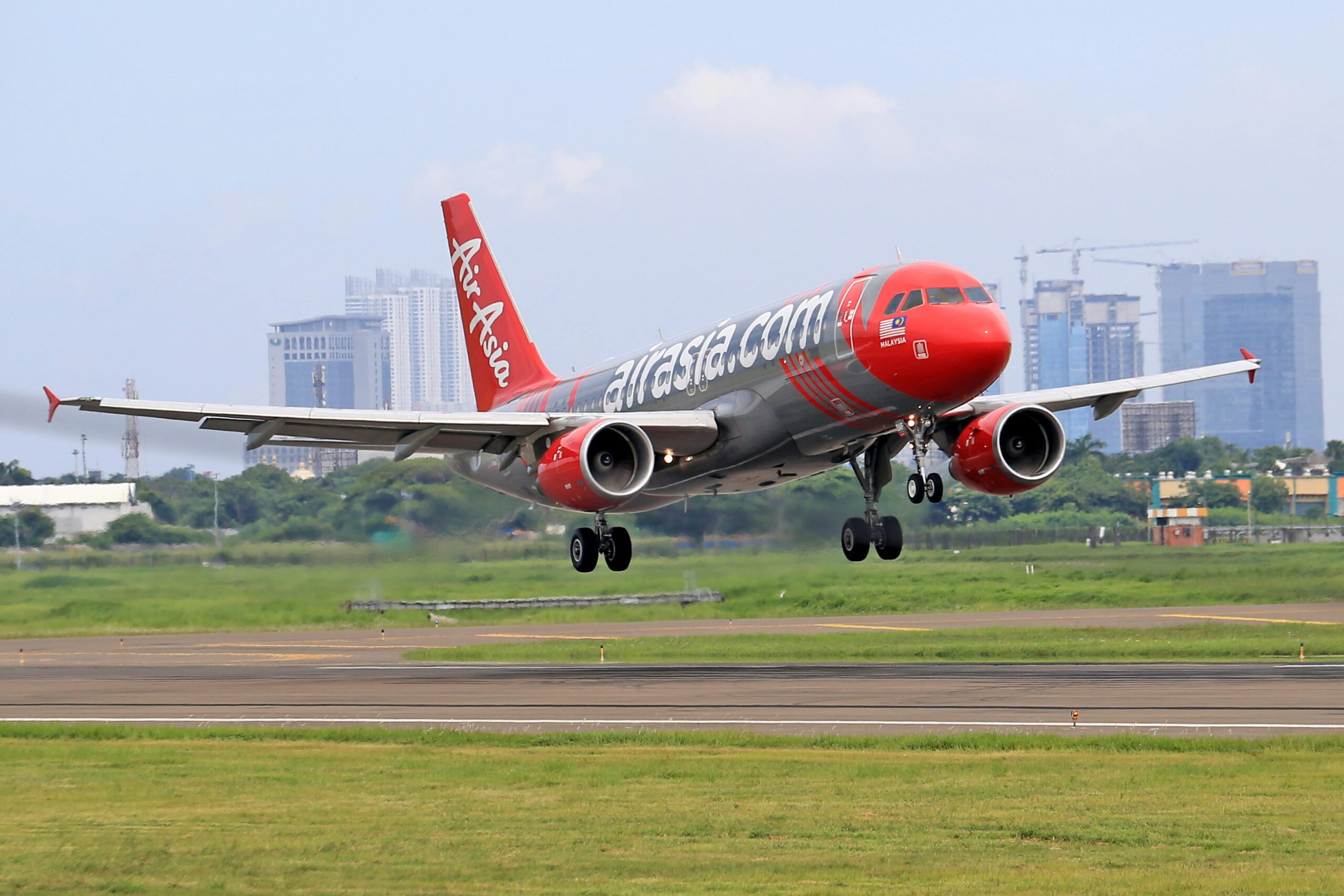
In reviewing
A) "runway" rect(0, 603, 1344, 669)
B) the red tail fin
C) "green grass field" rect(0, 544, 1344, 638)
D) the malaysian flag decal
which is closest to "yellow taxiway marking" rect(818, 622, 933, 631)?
"runway" rect(0, 603, 1344, 669)

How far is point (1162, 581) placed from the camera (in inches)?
2854

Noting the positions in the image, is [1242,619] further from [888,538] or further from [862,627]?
[888,538]

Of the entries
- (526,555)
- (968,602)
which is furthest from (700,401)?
(968,602)

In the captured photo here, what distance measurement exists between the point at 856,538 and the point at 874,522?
59 centimetres

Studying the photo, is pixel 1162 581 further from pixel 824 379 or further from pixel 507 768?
pixel 507 768

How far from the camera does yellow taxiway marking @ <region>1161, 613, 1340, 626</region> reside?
55747 mm

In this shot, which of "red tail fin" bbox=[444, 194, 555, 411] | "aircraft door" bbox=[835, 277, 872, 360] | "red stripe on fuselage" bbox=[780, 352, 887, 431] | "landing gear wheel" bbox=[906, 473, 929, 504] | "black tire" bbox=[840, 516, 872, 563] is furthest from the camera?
"red tail fin" bbox=[444, 194, 555, 411]

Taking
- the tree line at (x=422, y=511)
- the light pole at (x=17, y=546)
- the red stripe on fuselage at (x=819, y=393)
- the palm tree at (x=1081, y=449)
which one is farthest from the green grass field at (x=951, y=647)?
the palm tree at (x=1081, y=449)

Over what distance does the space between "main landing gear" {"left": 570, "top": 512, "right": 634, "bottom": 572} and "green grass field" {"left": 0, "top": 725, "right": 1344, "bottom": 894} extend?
23.0ft

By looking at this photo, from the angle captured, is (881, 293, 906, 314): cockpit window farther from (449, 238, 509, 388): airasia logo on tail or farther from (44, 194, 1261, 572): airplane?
(449, 238, 509, 388): airasia logo on tail

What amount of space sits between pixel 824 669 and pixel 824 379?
16.6m

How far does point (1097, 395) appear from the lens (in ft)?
125

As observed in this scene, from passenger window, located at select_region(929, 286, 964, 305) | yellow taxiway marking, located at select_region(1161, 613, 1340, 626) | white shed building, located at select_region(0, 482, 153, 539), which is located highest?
passenger window, located at select_region(929, 286, 964, 305)

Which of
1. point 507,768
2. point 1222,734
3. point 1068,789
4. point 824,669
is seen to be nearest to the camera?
point 1068,789
